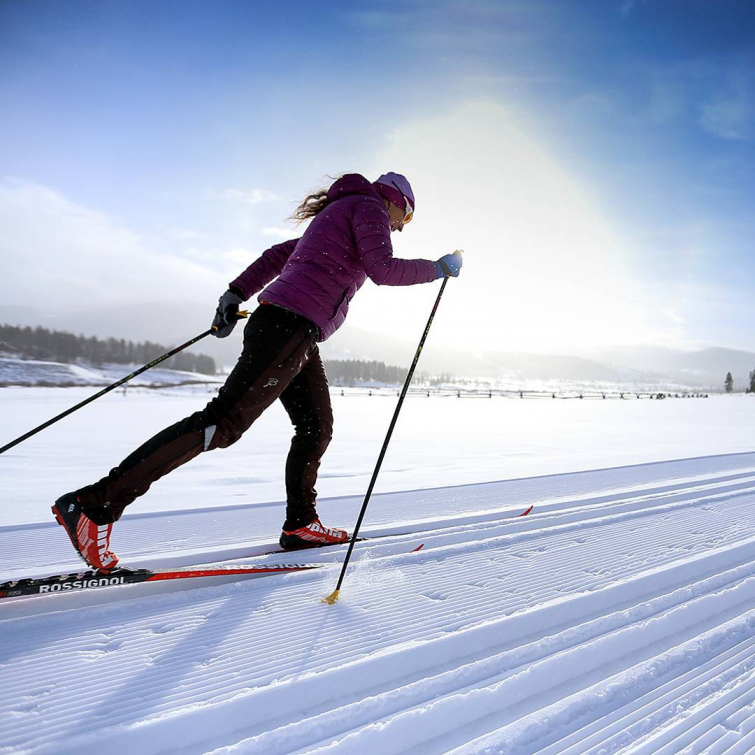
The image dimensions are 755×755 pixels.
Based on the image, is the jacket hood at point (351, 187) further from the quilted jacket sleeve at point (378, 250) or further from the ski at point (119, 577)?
the ski at point (119, 577)

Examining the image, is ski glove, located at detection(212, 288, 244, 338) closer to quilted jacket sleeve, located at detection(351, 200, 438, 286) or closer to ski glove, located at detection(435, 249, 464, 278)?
quilted jacket sleeve, located at detection(351, 200, 438, 286)

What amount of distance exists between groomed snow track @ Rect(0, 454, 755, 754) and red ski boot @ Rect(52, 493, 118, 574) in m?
0.13

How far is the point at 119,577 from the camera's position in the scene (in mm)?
1767

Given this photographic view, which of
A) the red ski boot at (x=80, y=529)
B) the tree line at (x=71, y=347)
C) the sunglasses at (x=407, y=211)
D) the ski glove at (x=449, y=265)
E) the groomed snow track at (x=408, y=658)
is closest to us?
the groomed snow track at (x=408, y=658)

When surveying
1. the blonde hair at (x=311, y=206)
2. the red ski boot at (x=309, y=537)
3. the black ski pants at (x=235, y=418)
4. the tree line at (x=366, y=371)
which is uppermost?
the tree line at (x=366, y=371)

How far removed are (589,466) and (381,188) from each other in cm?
433

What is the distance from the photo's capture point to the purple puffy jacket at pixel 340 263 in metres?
2.04

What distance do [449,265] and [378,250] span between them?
1.29 feet

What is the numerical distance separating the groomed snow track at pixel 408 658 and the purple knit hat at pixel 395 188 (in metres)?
1.66

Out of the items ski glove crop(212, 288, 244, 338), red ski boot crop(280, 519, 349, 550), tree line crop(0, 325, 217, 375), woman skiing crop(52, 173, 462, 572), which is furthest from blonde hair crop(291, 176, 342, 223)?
tree line crop(0, 325, 217, 375)

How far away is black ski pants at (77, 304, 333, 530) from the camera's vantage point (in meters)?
1.81

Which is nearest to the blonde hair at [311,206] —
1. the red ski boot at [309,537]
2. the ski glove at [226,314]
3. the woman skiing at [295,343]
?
the woman skiing at [295,343]

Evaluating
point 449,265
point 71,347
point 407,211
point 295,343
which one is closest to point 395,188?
point 407,211

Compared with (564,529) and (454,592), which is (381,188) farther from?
(564,529)
